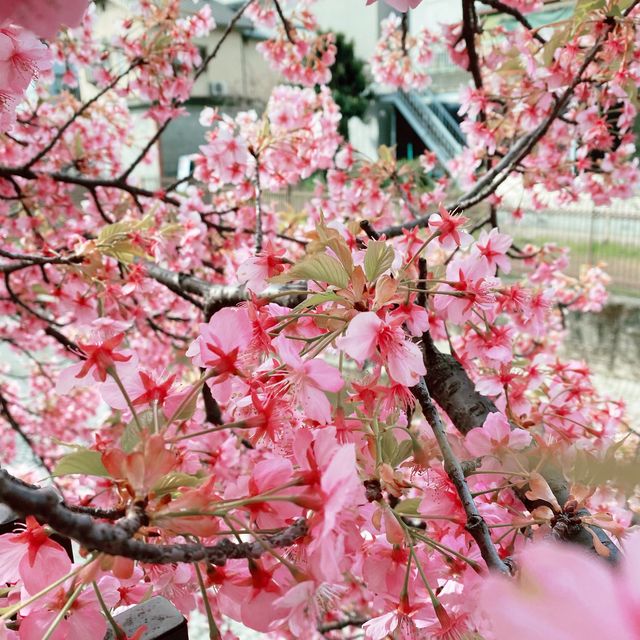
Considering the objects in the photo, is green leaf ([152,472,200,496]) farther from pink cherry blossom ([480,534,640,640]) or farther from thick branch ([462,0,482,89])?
thick branch ([462,0,482,89])

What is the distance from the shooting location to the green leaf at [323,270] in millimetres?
551

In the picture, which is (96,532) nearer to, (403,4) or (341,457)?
(341,457)

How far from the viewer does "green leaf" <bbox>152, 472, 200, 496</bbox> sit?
1.34 feet

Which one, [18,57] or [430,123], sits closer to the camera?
[18,57]

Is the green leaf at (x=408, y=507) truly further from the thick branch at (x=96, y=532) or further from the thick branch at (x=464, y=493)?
the thick branch at (x=96, y=532)

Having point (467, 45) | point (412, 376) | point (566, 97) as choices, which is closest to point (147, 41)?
point (467, 45)

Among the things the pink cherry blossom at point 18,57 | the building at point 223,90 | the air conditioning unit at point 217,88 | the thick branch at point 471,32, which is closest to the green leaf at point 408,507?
the pink cherry blossom at point 18,57

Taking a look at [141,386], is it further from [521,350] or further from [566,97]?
[521,350]

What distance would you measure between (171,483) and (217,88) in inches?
521

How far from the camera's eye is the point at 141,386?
1.75 feet

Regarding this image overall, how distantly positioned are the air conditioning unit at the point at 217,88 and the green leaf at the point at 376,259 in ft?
42.8

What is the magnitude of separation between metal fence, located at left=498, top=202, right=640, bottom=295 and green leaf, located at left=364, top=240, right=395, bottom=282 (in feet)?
18.0

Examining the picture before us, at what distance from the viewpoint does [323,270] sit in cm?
56

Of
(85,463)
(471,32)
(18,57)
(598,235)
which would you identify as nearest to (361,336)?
(85,463)
